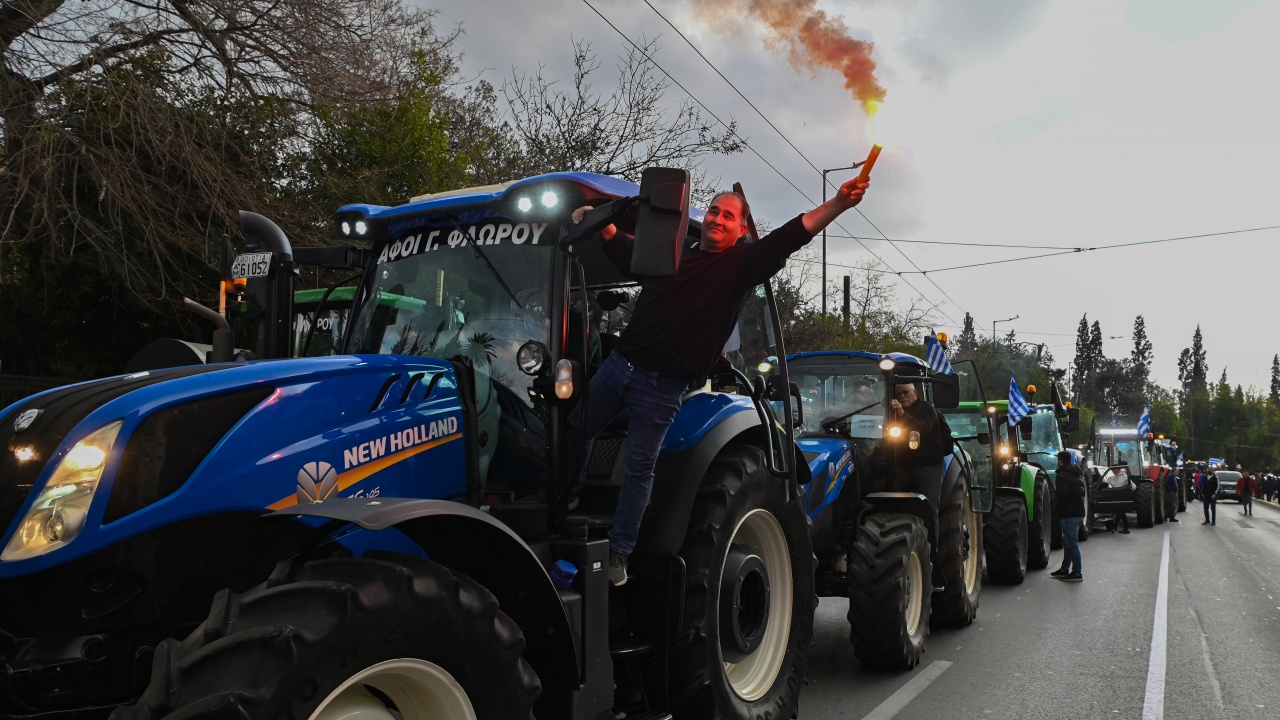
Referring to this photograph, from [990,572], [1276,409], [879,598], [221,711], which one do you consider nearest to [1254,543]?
[990,572]

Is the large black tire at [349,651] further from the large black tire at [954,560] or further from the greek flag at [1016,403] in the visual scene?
the greek flag at [1016,403]

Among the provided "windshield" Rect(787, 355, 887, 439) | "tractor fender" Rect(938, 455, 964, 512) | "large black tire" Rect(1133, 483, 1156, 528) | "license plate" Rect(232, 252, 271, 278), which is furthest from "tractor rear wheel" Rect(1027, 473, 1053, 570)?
"license plate" Rect(232, 252, 271, 278)

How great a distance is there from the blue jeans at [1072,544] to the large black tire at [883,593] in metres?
6.51

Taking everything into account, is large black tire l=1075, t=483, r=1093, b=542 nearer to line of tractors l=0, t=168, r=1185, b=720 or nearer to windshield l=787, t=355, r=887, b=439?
windshield l=787, t=355, r=887, b=439

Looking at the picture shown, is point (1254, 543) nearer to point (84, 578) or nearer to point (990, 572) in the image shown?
point (990, 572)

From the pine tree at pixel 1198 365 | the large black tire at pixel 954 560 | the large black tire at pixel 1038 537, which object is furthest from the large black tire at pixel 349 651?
the pine tree at pixel 1198 365

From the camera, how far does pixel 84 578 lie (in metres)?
2.75

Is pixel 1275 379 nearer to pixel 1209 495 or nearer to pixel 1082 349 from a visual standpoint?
pixel 1082 349

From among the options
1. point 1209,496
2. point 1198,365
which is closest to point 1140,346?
point 1198,365

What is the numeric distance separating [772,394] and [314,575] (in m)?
3.18

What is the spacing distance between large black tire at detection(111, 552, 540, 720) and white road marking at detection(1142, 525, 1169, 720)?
484 cm

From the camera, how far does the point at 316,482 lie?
10.6 feet

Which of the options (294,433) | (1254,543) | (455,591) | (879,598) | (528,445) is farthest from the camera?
(1254,543)

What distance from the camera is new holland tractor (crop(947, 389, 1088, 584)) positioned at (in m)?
→ 12.1
